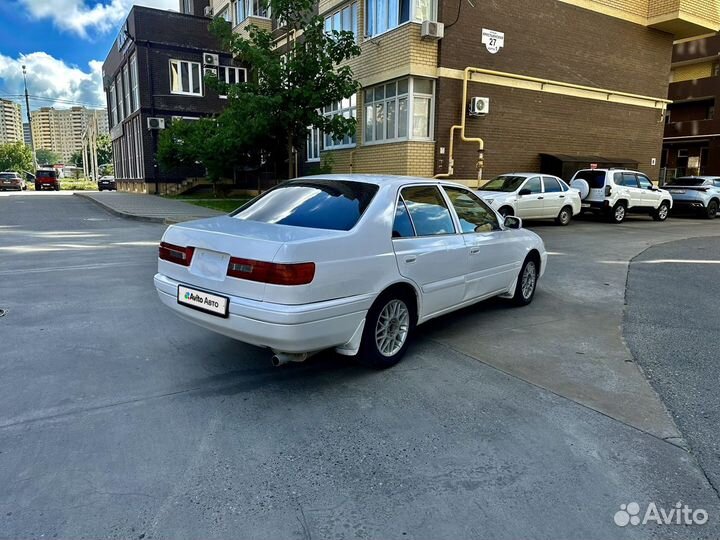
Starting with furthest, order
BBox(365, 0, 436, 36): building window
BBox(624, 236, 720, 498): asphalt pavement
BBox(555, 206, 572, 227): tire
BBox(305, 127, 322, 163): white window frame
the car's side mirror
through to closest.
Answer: BBox(305, 127, 322, 163): white window frame → BBox(555, 206, 572, 227): tire → BBox(365, 0, 436, 36): building window → the car's side mirror → BBox(624, 236, 720, 498): asphalt pavement

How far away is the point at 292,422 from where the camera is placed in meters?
3.45

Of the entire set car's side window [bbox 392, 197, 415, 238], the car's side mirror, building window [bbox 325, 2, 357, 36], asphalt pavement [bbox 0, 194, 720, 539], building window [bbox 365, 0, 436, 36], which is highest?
building window [bbox 325, 2, 357, 36]

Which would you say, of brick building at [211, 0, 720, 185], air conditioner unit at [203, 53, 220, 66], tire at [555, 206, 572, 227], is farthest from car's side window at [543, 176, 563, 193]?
air conditioner unit at [203, 53, 220, 66]

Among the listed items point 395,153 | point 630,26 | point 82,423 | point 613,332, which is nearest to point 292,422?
point 82,423

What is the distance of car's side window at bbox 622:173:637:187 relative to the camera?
17.7m

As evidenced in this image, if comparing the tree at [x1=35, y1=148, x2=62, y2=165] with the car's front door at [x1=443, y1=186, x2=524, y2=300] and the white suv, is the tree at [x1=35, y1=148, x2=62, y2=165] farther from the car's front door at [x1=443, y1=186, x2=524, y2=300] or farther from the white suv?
the car's front door at [x1=443, y1=186, x2=524, y2=300]

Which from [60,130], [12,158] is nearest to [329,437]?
[12,158]

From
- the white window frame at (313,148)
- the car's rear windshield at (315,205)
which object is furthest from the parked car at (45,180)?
the car's rear windshield at (315,205)

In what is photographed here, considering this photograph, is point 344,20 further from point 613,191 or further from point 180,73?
point 180,73

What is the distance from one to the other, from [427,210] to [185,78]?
30.0 m

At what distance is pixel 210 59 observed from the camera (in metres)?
30.9

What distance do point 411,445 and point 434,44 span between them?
51.1 feet

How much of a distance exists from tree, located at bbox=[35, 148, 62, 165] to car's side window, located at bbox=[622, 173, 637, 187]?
159 m

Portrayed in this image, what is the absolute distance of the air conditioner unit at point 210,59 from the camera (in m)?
30.8
